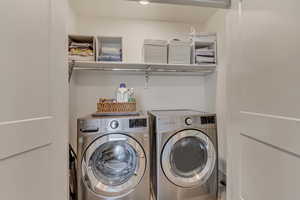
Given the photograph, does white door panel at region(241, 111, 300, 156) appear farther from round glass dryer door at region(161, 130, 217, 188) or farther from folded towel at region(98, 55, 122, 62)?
folded towel at region(98, 55, 122, 62)

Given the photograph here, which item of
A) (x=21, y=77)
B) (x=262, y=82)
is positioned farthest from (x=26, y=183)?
(x=262, y=82)

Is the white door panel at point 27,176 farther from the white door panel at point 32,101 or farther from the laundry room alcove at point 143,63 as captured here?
the laundry room alcove at point 143,63

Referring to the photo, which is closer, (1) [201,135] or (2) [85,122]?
(2) [85,122]

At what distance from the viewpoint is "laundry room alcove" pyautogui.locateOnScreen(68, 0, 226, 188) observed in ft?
6.48

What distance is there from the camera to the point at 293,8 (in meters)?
0.52

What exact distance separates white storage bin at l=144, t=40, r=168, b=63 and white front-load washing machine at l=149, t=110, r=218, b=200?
0.72 meters

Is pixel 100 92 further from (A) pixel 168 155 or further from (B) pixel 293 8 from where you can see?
(B) pixel 293 8

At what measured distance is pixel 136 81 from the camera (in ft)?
7.57

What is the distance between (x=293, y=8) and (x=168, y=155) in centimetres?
141

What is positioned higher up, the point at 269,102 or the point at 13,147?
the point at 269,102

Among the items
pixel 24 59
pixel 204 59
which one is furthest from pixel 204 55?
pixel 24 59

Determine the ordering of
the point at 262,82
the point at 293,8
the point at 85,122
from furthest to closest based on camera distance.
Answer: the point at 85,122
the point at 262,82
the point at 293,8

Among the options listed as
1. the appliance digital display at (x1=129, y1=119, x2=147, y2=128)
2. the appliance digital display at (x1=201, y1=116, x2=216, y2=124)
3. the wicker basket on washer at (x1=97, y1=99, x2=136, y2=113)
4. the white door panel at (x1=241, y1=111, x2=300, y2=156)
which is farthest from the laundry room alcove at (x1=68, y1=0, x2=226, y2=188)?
→ the white door panel at (x1=241, y1=111, x2=300, y2=156)

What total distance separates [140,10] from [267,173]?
6.99ft
